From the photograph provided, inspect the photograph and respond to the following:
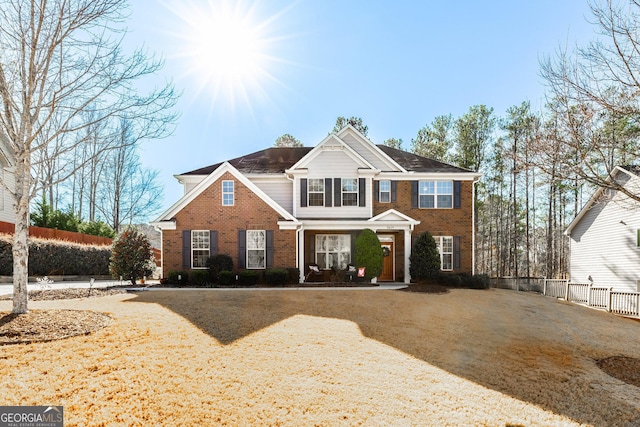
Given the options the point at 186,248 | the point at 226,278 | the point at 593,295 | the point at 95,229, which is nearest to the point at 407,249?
the point at 593,295

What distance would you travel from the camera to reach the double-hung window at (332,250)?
18.6 meters

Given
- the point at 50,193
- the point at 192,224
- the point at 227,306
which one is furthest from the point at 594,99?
the point at 50,193

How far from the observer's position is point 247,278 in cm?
1558

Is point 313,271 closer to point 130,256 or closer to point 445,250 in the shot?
point 445,250

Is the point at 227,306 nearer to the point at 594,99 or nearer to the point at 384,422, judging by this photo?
the point at 384,422

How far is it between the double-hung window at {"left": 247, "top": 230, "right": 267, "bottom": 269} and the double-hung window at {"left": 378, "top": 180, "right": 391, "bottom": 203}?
682 cm

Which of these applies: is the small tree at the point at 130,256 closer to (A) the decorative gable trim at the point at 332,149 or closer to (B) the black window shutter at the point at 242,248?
(B) the black window shutter at the point at 242,248

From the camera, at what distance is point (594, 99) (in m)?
7.45

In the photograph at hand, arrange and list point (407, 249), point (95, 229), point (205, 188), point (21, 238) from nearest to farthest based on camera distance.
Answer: point (21, 238) → point (205, 188) → point (407, 249) → point (95, 229)

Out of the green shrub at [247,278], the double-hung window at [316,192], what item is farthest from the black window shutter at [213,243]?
the double-hung window at [316,192]

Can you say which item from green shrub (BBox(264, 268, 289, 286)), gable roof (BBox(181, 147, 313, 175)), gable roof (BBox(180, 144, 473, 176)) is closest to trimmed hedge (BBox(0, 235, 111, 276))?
gable roof (BBox(180, 144, 473, 176))

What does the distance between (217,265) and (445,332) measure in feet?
34.4

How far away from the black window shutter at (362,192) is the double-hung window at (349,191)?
164mm

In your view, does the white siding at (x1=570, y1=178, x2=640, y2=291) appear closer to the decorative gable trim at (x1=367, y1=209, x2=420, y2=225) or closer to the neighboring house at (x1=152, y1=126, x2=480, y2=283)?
the neighboring house at (x1=152, y1=126, x2=480, y2=283)
